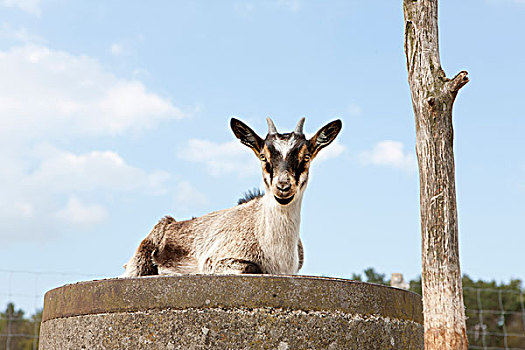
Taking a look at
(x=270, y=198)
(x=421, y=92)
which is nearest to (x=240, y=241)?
(x=270, y=198)

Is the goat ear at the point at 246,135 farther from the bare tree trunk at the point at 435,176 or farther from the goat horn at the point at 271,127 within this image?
the bare tree trunk at the point at 435,176

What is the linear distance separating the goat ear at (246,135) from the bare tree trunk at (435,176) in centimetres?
180

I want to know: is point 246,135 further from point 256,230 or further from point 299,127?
point 256,230

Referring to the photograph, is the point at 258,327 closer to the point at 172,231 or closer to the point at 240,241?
the point at 240,241

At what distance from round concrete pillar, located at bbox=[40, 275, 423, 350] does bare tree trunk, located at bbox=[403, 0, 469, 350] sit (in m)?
1.61

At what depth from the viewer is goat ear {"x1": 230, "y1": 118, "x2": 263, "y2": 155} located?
545 cm

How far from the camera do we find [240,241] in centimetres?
553

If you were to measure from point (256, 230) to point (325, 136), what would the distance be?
957mm

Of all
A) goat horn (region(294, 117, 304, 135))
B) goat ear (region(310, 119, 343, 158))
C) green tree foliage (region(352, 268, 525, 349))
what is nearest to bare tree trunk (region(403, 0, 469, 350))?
goat ear (region(310, 119, 343, 158))

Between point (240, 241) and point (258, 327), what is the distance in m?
1.36

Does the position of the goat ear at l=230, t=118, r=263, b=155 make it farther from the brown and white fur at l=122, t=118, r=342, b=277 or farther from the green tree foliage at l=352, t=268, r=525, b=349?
the green tree foliage at l=352, t=268, r=525, b=349

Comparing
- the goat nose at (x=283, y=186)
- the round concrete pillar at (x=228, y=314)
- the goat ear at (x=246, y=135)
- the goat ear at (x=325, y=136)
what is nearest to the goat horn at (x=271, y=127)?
the goat ear at (x=246, y=135)

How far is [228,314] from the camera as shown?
14.0 feet


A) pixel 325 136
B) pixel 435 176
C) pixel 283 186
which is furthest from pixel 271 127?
pixel 435 176
